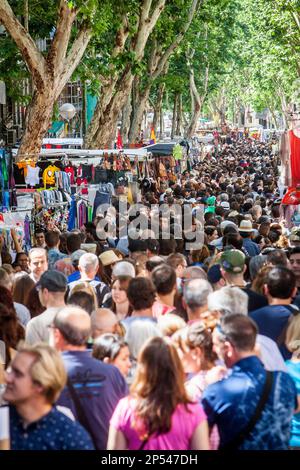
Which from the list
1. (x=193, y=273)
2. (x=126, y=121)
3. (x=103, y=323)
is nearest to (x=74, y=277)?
(x=193, y=273)

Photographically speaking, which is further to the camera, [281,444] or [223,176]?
[223,176]

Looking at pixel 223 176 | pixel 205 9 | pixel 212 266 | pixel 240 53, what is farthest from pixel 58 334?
pixel 240 53

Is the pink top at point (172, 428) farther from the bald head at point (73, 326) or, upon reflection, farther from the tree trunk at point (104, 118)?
the tree trunk at point (104, 118)

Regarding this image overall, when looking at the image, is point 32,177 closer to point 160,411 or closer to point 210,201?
point 210,201

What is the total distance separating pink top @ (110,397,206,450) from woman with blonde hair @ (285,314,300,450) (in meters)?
1.38

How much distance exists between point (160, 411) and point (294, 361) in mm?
1898

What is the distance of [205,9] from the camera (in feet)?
122

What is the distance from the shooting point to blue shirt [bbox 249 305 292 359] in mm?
7121

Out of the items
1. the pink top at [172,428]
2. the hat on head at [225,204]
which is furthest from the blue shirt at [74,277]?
the hat on head at [225,204]

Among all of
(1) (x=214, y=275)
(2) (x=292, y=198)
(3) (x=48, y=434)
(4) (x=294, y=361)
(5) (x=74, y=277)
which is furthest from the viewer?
(2) (x=292, y=198)

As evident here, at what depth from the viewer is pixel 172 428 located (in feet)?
15.5

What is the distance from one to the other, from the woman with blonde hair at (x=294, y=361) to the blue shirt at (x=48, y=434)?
1814 millimetres

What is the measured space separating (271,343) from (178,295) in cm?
236
